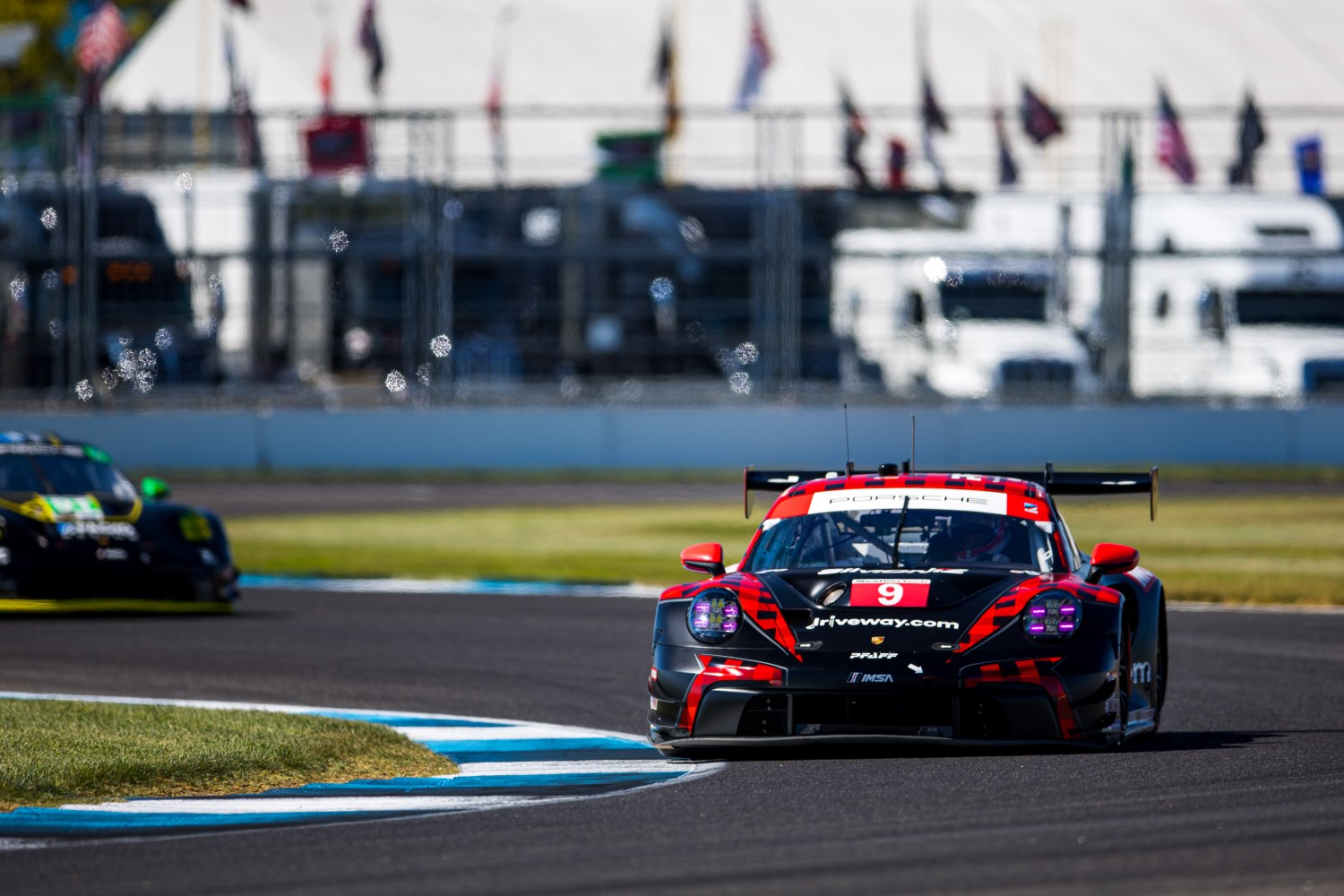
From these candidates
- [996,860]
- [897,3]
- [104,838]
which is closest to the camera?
[996,860]

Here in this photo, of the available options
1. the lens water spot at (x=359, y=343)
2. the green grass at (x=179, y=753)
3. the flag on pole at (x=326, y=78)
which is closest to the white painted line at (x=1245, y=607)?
the green grass at (x=179, y=753)

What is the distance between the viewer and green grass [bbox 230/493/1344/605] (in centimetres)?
1794

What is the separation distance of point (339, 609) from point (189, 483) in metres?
14.1

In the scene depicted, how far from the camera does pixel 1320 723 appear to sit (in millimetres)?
9320

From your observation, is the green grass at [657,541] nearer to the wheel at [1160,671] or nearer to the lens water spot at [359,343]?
the lens water spot at [359,343]

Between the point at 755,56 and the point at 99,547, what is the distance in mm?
22810

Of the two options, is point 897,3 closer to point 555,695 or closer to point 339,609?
point 339,609

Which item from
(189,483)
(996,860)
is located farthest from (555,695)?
(189,483)

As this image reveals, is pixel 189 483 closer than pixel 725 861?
No

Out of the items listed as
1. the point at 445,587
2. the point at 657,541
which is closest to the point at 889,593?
the point at 445,587

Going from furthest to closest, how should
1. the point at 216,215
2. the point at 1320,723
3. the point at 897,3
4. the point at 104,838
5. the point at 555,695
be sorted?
1. the point at 897,3
2. the point at 216,215
3. the point at 555,695
4. the point at 1320,723
5. the point at 104,838

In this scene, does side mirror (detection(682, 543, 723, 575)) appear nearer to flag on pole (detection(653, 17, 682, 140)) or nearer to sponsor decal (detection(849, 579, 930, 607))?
sponsor decal (detection(849, 579, 930, 607))

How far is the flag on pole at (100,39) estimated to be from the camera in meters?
35.3

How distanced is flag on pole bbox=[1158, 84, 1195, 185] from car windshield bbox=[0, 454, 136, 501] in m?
18.9
